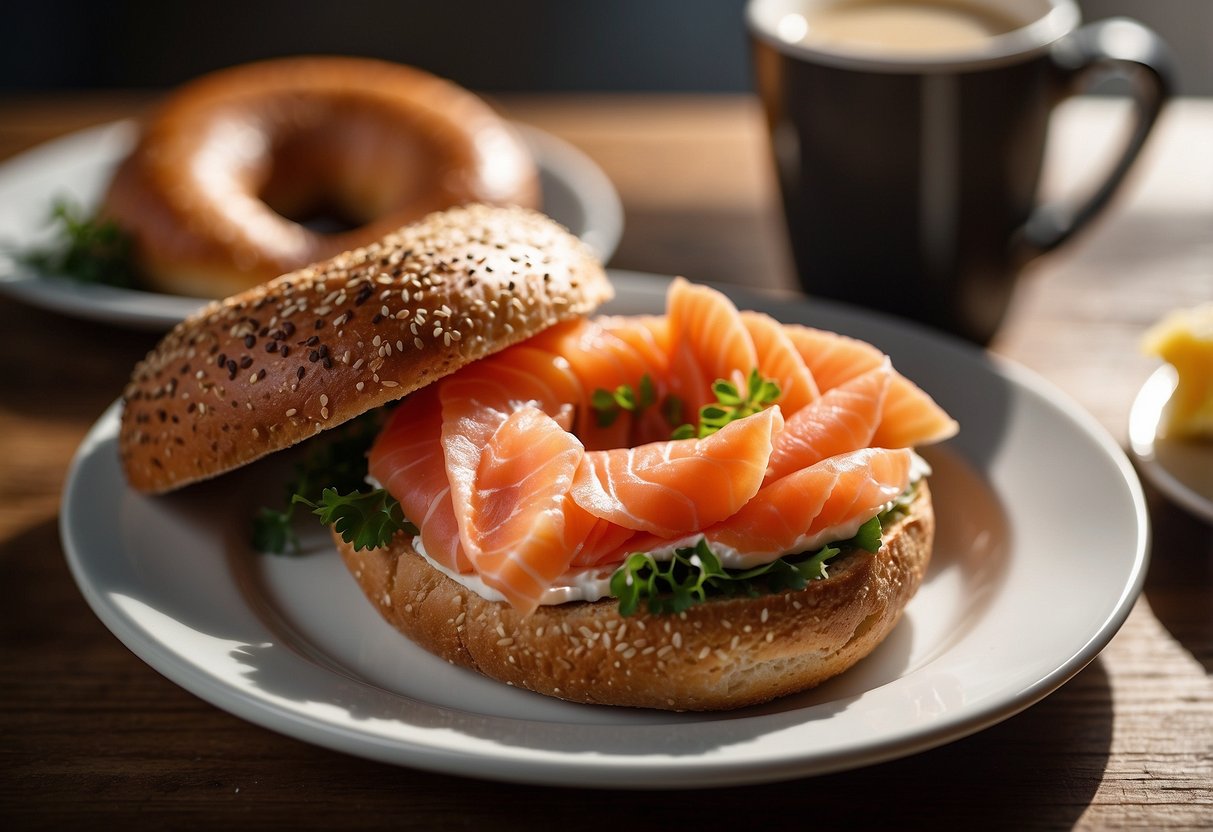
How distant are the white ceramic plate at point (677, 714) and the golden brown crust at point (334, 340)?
181 mm

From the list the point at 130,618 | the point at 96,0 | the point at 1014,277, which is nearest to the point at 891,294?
the point at 1014,277

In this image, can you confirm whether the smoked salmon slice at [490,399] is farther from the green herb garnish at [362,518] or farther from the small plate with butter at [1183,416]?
the small plate with butter at [1183,416]

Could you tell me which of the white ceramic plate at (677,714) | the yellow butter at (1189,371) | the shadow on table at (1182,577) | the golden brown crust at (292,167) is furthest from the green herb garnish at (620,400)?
the golden brown crust at (292,167)

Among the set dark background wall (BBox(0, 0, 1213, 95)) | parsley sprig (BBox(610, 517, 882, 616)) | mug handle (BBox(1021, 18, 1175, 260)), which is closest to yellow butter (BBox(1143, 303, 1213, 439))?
mug handle (BBox(1021, 18, 1175, 260))

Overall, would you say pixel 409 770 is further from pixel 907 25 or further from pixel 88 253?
pixel 907 25

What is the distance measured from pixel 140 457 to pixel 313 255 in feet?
3.70

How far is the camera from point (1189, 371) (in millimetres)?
2229

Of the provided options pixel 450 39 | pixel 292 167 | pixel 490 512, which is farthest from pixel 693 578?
pixel 450 39

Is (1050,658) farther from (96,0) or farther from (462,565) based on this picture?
(96,0)

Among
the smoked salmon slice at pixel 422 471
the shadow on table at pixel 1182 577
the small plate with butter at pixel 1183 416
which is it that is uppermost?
the smoked salmon slice at pixel 422 471

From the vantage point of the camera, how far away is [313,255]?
119 inches

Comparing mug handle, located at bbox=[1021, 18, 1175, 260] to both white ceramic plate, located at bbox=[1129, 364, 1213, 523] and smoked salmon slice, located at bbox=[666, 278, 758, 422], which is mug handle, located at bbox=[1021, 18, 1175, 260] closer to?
white ceramic plate, located at bbox=[1129, 364, 1213, 523]

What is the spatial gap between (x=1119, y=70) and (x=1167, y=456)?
906 mm

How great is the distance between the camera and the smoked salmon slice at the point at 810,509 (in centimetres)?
163
